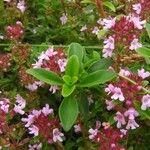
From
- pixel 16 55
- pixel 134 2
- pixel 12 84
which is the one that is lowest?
pixel 12 84

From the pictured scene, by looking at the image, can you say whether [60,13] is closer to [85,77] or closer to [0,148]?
[85,77]

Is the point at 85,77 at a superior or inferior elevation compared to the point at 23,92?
superior

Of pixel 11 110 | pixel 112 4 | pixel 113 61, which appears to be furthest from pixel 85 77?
pixel 112 4

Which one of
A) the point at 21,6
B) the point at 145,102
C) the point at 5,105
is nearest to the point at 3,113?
the point at 5,105

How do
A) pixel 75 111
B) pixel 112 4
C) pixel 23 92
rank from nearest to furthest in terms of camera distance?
1. pixel 75 111
2. pixel 23 92
3. pixel 112 4

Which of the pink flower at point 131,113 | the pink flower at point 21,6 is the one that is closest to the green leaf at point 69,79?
the pink flower at point 131,113

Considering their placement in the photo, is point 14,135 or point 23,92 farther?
Answer: point 23,92
